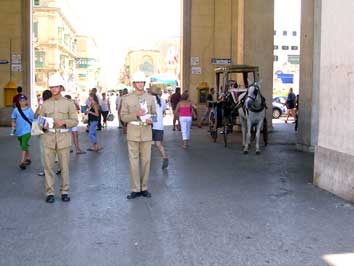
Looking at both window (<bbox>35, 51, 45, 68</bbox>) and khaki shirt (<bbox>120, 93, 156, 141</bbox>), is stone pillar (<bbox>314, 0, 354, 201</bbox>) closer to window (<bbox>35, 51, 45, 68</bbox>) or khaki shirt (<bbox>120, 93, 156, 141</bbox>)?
khaki shirt (<bbox>120, 93, 156, 141</bbox>)

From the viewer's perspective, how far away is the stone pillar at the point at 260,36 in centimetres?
2370

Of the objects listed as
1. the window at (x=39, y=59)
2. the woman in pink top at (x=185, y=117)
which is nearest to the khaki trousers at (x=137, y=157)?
the woman in pink top at (x=185, y=117)

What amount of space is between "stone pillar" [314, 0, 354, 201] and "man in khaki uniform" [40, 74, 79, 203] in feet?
14.5

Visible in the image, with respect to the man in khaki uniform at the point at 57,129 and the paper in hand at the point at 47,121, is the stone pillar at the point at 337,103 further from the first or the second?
the paper in hand at the point at 47,121

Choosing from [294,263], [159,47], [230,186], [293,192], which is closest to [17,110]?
[230,186]

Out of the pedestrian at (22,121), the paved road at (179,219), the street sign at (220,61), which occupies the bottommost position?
the paved road at (179,219)

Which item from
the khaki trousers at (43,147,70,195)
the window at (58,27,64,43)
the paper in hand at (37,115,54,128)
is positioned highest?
the window at (58,27,64,43)

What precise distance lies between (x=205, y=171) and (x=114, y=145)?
22.1 ft

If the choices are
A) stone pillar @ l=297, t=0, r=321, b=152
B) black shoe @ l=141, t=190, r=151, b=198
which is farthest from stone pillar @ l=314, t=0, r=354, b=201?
stone pillar @ l=297, t=0, r=321, b=152

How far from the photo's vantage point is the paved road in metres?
6.45

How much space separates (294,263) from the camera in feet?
20.3

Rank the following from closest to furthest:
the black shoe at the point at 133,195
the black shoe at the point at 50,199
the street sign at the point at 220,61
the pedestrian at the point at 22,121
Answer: the black shoe at the point at 50,199, the black shoe at the point at 133,195, the pedestrian at the point at 22,121, the street sign at the point at 220,61

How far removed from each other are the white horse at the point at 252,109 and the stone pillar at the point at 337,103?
529cm

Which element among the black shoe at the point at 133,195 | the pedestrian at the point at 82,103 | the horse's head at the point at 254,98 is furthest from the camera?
the pedestrian at the point at 82,103
